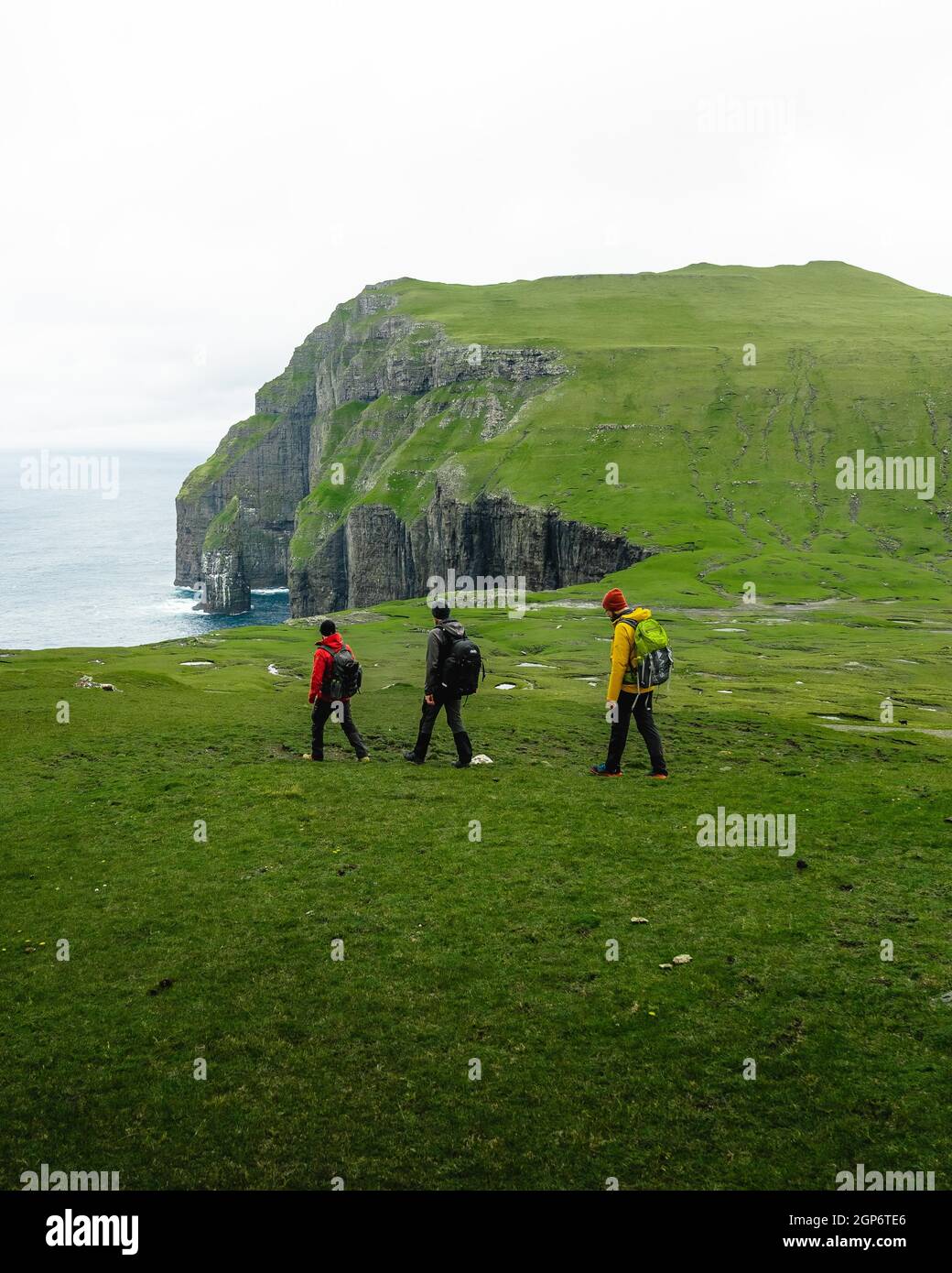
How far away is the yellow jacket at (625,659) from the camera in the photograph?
67.6 feet

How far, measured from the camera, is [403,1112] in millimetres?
9359

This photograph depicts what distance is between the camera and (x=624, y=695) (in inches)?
833

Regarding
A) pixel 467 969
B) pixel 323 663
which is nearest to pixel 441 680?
pixel 323 663

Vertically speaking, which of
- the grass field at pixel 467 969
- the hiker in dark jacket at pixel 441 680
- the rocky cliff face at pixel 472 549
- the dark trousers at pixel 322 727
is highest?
the rocky cliff face at pixel 472 549

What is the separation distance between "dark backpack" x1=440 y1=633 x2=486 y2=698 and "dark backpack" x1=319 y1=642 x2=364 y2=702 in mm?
2593

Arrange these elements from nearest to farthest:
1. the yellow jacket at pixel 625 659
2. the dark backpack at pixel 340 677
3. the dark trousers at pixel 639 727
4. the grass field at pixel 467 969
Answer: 1. the grass field at pixel 467 969
2. the yellow jacket at pixel 625 659
3. the dark trousers at pixel 639 727
4. the dark backpack at pixel 340 677

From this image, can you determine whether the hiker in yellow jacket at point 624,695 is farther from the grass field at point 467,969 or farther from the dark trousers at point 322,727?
the dark trousers at point 322,727

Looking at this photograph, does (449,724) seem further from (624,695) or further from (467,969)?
(467,969)

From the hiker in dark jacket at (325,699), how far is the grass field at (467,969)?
0.87m

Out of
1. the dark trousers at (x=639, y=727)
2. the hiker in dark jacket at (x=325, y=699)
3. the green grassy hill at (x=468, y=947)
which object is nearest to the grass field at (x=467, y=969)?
the green grassy hill at (x=468, y=947)

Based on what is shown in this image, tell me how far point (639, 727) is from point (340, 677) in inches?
317

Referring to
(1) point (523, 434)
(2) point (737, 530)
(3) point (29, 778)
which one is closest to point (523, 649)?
(3) point (29, 778)
